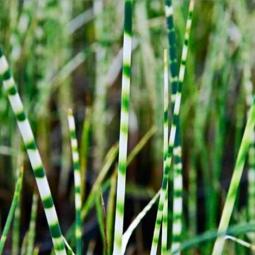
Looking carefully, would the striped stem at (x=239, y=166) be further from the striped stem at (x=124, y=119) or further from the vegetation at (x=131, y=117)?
the vegetation at (x=131, y=117)

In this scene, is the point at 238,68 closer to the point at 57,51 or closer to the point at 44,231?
the point at 57,51

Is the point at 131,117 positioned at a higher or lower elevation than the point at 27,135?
lower

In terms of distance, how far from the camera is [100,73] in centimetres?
110

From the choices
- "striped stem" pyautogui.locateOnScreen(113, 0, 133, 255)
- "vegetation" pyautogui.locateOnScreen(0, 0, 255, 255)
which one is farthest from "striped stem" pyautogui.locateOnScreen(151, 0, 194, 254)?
"vegetation" pyautogui.locateOnScreen(0, 0, 255, 255)

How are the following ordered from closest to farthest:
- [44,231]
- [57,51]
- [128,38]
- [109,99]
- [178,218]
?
[128,38]
[178,218]
[44,231]
[57,51]
[109,99]

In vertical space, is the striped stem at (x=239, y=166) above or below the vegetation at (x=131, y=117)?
above

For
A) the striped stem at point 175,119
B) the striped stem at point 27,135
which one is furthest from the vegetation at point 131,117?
the striped stem at point 27,135

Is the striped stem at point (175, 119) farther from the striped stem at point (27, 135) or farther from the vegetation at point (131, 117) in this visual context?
the vegetation at point (131, 117)

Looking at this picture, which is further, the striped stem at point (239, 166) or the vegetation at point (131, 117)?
the vegetation at point (131, 117)

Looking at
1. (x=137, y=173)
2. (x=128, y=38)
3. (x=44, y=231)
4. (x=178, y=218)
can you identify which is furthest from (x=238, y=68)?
(x=128, y=38)

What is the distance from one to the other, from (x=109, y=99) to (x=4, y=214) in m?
0.41

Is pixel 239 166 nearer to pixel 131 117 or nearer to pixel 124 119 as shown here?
pixel 124 119

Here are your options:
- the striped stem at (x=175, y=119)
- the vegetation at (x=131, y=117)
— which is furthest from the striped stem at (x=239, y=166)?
the vegetation at (x=131, y=117)

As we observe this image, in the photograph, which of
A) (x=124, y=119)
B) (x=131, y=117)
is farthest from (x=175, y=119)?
(x=131, y=117)
